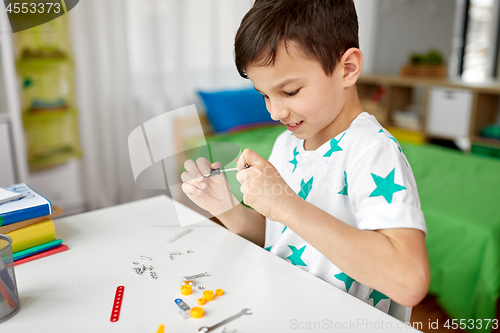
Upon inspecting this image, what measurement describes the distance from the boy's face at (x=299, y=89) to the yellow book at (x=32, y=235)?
1.57ft

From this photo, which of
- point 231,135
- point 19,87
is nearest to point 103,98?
point 19,87

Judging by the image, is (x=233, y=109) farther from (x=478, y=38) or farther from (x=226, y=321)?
(x=478, y=38)

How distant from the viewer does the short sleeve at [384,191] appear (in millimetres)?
590

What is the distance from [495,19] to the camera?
327cm

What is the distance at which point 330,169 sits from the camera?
74 centimetres

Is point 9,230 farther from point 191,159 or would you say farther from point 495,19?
point 495,19

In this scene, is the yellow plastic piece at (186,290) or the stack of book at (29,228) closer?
the yellow plastic piece at (186,290)

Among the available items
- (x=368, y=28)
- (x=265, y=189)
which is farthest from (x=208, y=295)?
(x=368, y=28)

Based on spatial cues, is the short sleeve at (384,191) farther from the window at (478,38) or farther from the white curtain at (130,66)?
the window at (478,38)

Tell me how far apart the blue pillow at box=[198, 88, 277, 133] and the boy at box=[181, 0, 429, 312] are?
5.46 feet

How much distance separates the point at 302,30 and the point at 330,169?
0.24m

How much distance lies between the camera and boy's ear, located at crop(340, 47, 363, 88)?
67cm

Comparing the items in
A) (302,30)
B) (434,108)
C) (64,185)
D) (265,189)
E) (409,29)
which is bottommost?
(64,185)

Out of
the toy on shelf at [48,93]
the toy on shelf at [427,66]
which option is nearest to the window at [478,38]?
the toy on shelf at [427,66]
